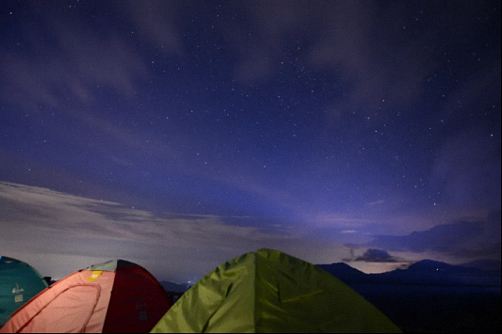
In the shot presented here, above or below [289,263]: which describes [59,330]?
below

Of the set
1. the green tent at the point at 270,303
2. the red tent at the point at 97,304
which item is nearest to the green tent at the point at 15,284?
the red tent at the point at 97,304

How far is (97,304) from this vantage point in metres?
4.95

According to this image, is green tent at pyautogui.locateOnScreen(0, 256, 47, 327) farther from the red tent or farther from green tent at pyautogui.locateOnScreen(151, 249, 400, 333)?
green tent at pyautogui.locateOnScreen(151, 249, 400, 333)

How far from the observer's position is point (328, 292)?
4.07 metres

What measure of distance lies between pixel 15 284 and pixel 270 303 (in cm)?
646

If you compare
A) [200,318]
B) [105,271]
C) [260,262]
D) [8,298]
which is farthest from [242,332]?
[8,298]

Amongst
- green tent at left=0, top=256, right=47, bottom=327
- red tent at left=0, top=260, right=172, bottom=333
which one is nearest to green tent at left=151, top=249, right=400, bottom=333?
red tent at left=0, top=260, right=172, bottom=333

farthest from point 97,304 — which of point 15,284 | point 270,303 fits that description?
point 15,284

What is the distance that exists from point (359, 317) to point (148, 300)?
11.2ft

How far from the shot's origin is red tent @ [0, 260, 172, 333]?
4.64 m

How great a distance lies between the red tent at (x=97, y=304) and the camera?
15.2 feet

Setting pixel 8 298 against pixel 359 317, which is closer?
pixel 359 317

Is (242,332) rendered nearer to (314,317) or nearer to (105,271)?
(314,317)

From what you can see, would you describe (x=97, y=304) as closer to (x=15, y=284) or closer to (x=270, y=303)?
(x=270, y=303)
